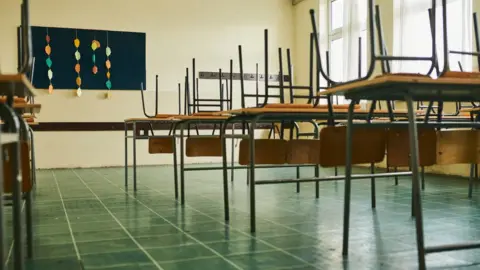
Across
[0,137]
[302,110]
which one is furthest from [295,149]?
[0,137]

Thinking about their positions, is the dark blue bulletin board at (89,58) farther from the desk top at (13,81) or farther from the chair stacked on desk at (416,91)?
the desk top at (13,81)

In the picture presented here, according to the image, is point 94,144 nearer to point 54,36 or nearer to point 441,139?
point 54,36

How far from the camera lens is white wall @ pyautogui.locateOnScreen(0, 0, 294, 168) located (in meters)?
7.27

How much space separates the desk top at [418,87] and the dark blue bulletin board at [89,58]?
626 centimetres

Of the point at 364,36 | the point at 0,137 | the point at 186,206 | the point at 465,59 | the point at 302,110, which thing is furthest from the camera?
the point at 364,36

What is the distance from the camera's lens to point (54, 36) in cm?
728

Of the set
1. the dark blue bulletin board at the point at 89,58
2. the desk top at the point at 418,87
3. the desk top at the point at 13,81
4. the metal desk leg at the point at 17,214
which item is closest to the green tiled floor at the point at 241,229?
the metal desk leg at the point at 17,214

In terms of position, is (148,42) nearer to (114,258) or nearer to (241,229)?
(241,229)

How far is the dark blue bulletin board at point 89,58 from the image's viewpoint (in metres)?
7.22

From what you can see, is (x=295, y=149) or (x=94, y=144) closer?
(x=295, y=149)

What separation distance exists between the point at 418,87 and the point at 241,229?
1.34m

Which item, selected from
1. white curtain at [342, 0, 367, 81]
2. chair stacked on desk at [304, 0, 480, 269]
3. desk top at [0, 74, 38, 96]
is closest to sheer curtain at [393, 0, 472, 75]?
white curtain at [342, 0, 367, 81]

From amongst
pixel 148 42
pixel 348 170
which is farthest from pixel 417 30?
pixel 348 170

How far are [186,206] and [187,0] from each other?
5.45 meters
